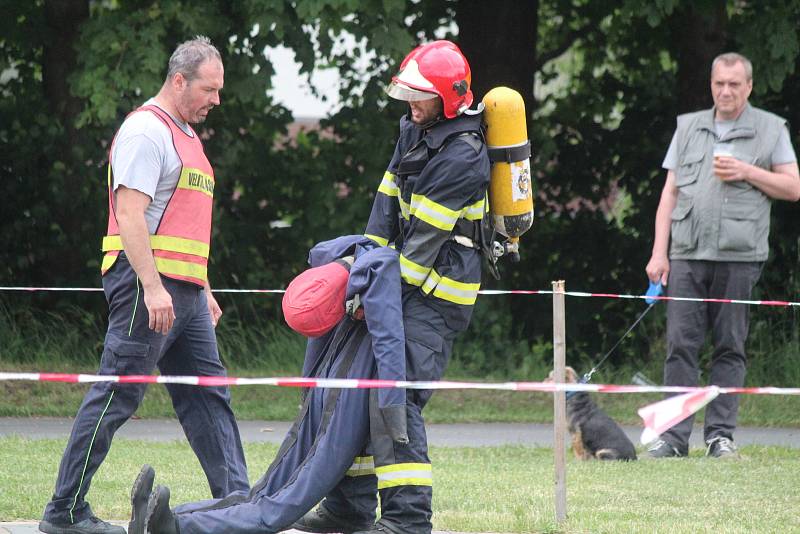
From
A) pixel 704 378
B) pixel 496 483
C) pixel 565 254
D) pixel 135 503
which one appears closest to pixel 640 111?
pixel 565 254

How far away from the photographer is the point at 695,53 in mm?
11758

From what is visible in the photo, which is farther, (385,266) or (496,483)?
(496,483)

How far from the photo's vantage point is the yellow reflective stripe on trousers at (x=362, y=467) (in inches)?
201

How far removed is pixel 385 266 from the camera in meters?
4.89

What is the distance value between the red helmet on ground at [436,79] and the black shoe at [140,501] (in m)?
1.73

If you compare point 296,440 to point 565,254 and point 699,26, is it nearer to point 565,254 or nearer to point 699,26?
point 699,26

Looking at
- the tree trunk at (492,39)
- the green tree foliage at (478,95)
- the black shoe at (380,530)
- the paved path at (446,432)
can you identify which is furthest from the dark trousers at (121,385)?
the tree trunk at (492,39)

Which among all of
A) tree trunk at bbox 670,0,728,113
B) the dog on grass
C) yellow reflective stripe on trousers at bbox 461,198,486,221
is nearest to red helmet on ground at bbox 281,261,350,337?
yellow reflective stripe on trousers at bbox 461,198,486,221

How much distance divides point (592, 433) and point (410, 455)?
126 inches

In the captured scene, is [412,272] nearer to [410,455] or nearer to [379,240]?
[379,240]

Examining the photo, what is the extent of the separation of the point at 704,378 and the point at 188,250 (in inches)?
258

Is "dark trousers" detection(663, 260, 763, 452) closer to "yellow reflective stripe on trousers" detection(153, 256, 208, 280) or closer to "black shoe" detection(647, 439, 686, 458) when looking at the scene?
"black shoe" detection(647, 439, 686, 458)

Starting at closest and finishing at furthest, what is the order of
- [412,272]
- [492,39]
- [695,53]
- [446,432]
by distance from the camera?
[412,272] < [446,432] < [695,53] < [492,39]

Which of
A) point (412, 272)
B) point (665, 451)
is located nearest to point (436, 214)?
point (412, 272)
